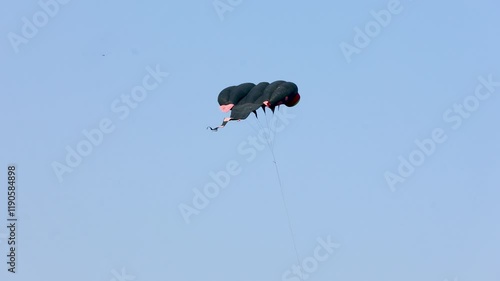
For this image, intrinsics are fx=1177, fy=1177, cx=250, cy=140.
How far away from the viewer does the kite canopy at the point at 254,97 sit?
200 feet

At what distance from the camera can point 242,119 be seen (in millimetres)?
59625

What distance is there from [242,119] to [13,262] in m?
15.9

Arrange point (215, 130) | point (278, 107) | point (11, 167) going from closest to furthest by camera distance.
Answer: point (215, 130), point (278, 107), point (11, 167)

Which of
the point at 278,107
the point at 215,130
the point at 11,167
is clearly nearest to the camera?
the point at 215,130

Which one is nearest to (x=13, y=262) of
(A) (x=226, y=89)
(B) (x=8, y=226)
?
(B) (x=8, y=226)

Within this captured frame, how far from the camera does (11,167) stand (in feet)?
220

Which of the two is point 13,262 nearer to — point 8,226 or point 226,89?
point 8,226

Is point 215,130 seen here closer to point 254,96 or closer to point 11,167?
point 254,96

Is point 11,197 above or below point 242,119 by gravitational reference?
above

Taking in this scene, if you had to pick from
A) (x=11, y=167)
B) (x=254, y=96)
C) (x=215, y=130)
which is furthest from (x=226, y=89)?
(x=11, y=167)

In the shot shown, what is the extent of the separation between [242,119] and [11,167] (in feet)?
50.7

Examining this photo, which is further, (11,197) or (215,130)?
(11,197)

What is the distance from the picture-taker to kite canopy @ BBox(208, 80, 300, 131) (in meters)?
60.9

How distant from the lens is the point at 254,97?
205ft
